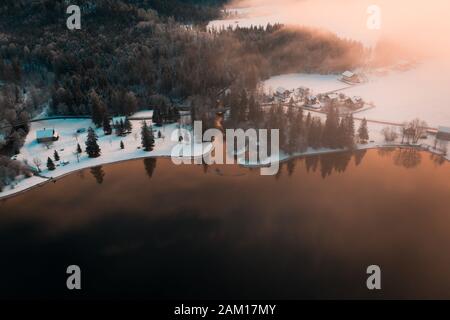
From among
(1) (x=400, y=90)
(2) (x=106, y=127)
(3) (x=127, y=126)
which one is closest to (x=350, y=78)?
(1) (x=400, y=90)

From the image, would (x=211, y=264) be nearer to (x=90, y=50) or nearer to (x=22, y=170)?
(x=22, y=170)

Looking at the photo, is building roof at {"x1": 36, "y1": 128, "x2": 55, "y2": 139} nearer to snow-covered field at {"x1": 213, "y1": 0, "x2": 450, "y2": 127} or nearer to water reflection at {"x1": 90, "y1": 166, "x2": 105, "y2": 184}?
water reflection at {"x1": 90, "y1": 166, "x2": 105, "y2": 184}

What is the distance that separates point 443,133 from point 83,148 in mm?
68797

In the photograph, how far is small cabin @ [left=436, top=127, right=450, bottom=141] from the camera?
69750mm

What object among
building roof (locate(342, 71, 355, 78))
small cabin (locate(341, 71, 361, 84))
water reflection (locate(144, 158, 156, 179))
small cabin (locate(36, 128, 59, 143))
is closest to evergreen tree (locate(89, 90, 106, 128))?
small cabin (locate(36, 128, 59, 143))

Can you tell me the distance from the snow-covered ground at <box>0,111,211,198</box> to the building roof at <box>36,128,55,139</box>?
1.55 metres

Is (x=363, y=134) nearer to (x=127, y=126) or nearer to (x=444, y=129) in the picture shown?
(x=444, y=129)

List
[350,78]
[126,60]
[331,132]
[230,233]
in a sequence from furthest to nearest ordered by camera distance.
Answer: [350,78]
[126,60]
[331,132]
[230,233]

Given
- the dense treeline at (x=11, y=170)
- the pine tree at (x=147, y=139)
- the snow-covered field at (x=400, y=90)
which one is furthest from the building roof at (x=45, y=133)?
the snow-covered field at (x=400, y=90)

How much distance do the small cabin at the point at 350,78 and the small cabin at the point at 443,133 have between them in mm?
41130

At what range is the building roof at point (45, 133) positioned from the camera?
72.8 metres

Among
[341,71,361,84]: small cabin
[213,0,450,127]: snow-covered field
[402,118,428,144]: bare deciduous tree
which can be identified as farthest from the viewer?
[341,71,361,84]: small cabin

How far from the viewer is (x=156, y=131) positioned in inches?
3041

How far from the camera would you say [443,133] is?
230 feet
